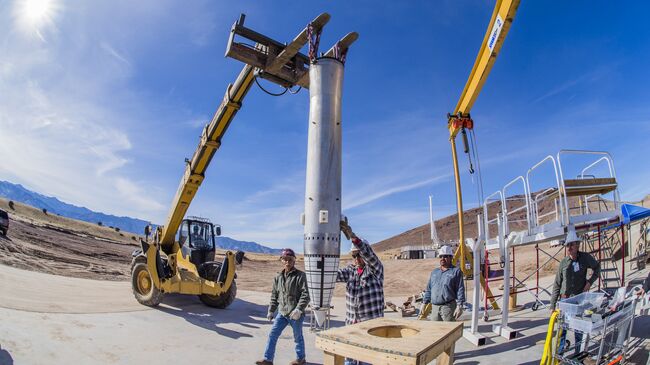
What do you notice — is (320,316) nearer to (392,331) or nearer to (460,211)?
(392,331)

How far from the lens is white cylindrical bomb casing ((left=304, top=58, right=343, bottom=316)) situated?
217 inches

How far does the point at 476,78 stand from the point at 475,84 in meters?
0.15

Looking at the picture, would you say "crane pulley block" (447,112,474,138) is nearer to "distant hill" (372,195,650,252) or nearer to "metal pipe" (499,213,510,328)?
"metal pipe" (499,213,510,328)

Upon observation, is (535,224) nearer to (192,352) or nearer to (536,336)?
(536,336)

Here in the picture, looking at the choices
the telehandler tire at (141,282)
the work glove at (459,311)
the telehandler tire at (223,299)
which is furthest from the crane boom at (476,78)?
the telehandler tire at (141,282)

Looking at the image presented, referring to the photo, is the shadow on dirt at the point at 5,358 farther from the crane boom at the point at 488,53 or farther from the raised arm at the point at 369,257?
the crane boom at the point at 488,53

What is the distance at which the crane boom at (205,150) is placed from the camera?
32.9 ft

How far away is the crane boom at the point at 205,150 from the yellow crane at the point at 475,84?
5621mm

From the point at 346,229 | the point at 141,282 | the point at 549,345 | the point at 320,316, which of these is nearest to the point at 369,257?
the point at 346,229

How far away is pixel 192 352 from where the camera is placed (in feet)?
24.2

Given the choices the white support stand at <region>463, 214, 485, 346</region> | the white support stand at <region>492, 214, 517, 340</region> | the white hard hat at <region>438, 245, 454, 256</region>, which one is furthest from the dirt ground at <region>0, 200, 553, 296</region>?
the white hard hat at <region>438, 245, 454, 256</region>

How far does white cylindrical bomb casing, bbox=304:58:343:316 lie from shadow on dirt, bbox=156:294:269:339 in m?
4.23

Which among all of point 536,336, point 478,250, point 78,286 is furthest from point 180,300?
point 536,336

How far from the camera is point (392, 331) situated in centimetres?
414
